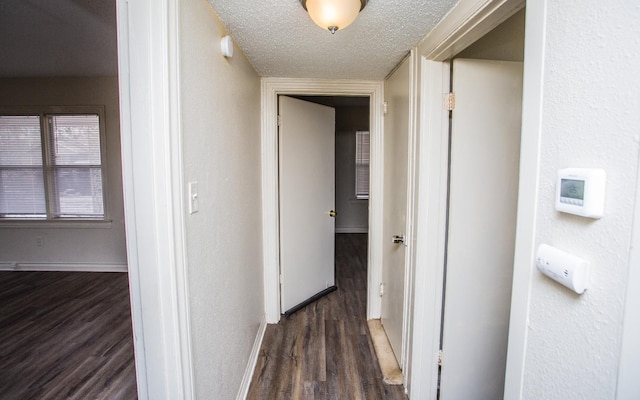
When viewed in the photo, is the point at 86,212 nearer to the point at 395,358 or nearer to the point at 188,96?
the point at 188,96

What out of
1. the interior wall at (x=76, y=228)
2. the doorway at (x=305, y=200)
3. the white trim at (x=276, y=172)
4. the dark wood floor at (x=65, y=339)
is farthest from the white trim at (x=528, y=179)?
the interior wall at (x=76, y=228)

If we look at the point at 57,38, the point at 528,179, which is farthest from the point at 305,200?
the point at 57,38

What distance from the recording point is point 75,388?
67.3 inches

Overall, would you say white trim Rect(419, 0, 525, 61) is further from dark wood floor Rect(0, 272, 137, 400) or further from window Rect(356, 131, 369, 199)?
window Rect(356, 131, 369, 199)

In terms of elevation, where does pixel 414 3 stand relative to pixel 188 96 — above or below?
above

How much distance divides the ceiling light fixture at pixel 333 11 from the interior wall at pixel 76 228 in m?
3.43

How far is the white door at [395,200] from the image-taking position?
1.77 m

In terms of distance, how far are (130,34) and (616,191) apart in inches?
50.4

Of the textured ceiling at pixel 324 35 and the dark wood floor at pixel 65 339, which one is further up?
the textured ceiling at pixel 324 35

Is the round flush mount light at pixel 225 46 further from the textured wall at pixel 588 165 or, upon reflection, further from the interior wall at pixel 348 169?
the interior wall at pixel 348 169

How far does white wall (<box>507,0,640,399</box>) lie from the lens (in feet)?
1.75

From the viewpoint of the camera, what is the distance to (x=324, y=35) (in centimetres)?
146

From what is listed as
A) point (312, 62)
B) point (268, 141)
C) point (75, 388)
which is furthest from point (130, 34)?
point (75, 388)

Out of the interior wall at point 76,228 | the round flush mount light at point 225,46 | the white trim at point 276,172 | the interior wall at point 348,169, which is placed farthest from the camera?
the interior wall at point 348,169
